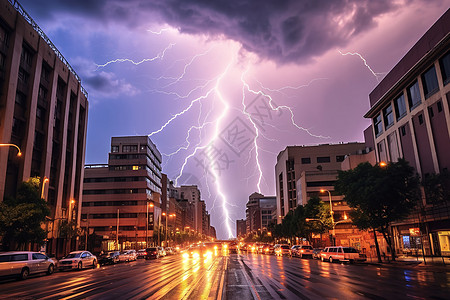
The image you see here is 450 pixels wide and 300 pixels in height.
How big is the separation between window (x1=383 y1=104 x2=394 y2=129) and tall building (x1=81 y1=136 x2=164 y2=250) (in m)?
70.4

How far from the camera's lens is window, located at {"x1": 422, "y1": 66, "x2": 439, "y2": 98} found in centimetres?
3494

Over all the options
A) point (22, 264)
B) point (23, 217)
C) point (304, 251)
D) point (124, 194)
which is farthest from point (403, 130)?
point (124, 194)

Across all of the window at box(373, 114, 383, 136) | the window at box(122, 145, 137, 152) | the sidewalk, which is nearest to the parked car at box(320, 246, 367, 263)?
the sidewalk

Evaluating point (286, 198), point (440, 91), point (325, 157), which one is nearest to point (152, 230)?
point (286, 198)

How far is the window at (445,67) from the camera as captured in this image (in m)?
32.7

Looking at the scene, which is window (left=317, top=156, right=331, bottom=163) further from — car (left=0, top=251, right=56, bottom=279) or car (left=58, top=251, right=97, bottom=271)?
car (left=0, top=251, right=56, bottom=279)

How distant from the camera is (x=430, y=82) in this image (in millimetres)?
35906

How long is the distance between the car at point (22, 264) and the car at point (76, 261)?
9.83ft

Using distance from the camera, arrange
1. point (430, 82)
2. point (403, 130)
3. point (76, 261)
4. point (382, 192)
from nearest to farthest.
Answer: point (76, 261), point (382, 192), point (430, 82), point (403, 130)

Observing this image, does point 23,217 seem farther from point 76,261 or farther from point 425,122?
point 425,122

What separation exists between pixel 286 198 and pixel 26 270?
4163 inches

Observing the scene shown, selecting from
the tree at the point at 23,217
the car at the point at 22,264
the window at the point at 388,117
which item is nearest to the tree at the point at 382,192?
the window at the point at 388,117

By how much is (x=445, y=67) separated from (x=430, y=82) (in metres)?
2.88

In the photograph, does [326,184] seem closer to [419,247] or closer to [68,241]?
[419,247]
